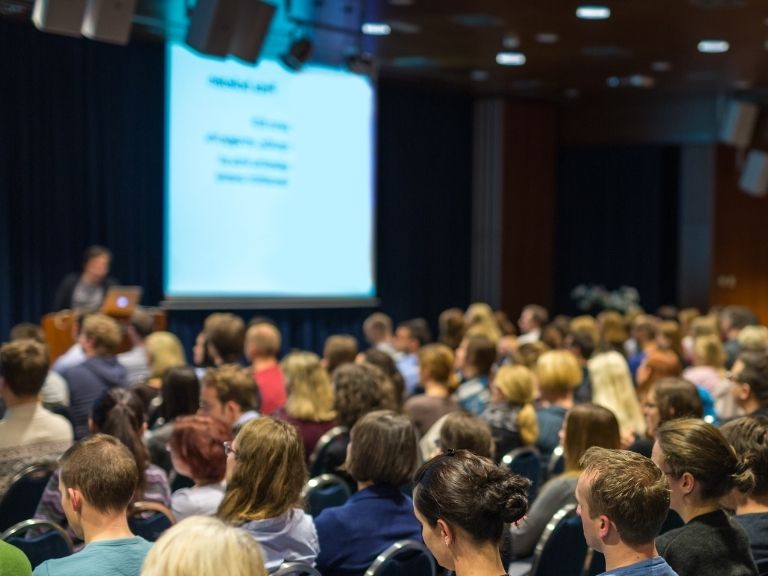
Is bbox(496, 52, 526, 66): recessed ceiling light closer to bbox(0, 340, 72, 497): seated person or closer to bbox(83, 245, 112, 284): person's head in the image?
bbox(83, 245, 112, 284): person's head

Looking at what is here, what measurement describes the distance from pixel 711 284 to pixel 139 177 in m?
8.53

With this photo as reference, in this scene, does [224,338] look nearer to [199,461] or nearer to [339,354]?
[339,354]

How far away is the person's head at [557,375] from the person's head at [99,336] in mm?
2520

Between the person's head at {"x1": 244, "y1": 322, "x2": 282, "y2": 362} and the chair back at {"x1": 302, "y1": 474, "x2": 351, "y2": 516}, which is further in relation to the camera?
the person's head at {"x1": 244, "y1": 322, "x2": 282, "y2": 362}

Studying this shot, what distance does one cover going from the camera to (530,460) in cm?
486

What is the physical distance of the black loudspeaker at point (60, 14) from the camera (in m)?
7.00

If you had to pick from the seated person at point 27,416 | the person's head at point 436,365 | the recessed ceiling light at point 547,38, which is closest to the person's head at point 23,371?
the seated person at point 27,416

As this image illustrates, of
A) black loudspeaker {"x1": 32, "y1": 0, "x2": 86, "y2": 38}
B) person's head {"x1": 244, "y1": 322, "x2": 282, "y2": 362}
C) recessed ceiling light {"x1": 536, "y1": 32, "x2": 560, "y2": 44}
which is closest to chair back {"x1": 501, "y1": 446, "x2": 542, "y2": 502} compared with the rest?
person's head {"x1": 244, "y1": 322, "x2": 282, "y2": 362}

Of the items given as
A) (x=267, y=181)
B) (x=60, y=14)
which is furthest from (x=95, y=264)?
(x=60, y=14)

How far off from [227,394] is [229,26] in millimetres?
3765

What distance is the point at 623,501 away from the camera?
2504mm

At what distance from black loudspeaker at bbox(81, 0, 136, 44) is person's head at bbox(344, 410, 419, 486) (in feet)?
15.2

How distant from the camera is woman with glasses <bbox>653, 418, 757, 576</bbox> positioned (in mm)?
2883

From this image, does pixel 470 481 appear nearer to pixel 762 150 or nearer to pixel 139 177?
pixel 139 177
